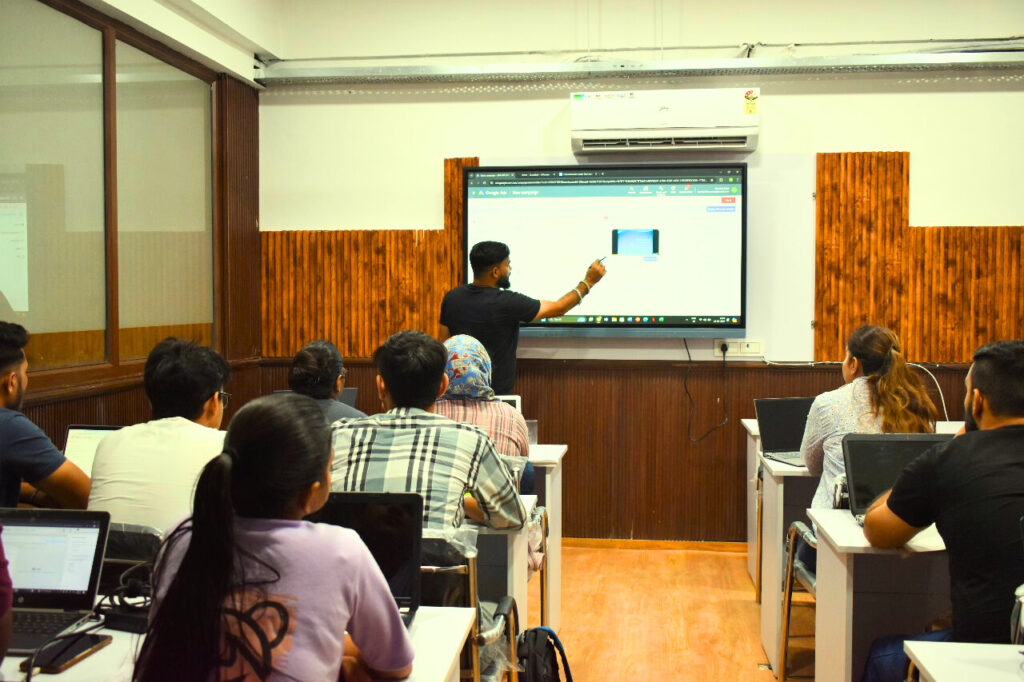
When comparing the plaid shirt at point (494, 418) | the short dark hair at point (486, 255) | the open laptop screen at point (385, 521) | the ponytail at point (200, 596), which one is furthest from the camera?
the short dark hair at point (486, 255)

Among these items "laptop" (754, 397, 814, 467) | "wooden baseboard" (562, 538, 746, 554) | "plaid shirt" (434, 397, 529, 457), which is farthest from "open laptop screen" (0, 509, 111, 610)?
"wooden baseboard" (562, 538, 746, 554)

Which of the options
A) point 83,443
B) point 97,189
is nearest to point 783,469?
point 83,443

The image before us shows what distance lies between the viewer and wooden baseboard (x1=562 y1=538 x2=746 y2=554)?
5047 mm

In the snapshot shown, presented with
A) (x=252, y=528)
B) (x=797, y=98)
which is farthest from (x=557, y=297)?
(x=252, y=528)

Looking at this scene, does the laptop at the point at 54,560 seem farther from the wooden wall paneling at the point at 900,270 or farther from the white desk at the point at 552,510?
the wooden wall paneling at the point at 900,270

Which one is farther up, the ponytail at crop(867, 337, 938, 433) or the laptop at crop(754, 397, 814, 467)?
the ponytail at crop(867, 337, 938, 433)

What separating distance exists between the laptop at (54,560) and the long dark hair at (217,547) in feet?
1.94

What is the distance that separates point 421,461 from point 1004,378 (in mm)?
1385

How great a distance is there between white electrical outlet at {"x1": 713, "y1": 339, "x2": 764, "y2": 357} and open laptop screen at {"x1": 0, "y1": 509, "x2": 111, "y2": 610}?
3744 mm

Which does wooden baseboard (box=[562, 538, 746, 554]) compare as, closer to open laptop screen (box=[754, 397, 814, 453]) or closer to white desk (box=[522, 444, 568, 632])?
open laptop screen (box=[754, 397, 814, 453])

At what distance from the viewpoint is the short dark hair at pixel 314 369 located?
10.6 ft

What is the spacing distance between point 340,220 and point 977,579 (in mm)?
4060

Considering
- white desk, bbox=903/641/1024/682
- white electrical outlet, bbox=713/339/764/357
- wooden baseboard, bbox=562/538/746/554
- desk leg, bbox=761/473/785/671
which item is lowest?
wooden baseboard, bbox=562/538/746/554

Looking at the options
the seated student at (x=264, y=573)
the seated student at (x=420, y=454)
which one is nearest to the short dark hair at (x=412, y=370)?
the seated student at (x=420, y=454)
